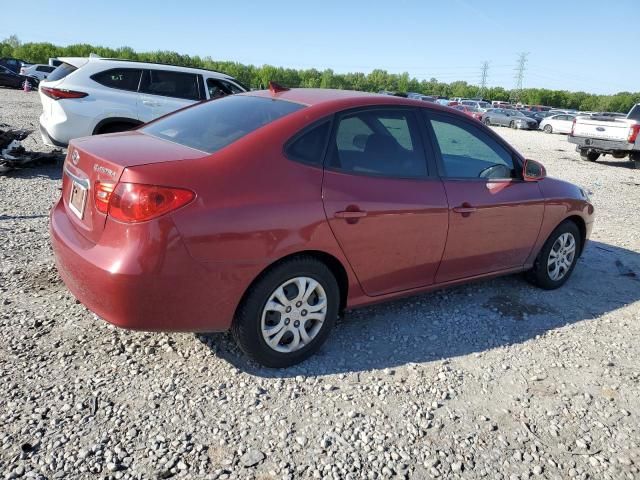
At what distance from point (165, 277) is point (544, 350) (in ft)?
9.02

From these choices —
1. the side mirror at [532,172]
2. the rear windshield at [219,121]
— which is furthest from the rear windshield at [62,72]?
the side mirror at [532,172]

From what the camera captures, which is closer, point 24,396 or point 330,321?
point 24,396

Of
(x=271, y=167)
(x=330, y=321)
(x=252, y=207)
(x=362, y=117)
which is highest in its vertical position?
(x=362, y=117)

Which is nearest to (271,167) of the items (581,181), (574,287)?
(574,287)

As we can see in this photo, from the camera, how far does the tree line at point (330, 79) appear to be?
62094mm

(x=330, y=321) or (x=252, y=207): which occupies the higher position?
(x=252, y=207)

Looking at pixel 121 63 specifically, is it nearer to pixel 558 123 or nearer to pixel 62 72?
pixel 62 72

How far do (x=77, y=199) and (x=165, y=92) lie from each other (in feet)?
20.5

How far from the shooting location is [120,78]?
8266 millimetres

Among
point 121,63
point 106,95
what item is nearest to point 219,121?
point 106,95

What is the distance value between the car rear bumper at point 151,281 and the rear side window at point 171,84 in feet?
20.6

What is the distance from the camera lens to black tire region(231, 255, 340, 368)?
9.69 ft

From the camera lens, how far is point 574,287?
5.13 m

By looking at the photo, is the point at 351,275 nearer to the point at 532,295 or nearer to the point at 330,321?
the point at 330,321
